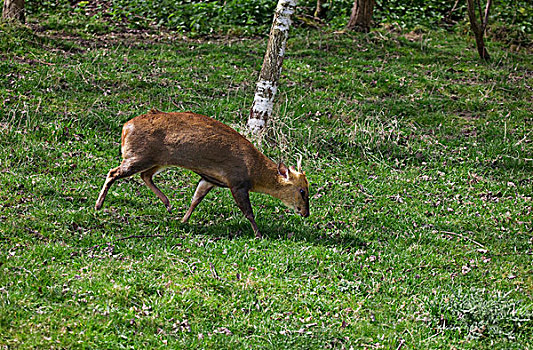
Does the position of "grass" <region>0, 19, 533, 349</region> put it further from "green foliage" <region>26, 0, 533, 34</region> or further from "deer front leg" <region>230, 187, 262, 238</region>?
"green foliage" <region>26, 0, 533, 34</region>

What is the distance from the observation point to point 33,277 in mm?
5188

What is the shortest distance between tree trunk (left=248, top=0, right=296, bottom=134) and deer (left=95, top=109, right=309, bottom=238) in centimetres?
250

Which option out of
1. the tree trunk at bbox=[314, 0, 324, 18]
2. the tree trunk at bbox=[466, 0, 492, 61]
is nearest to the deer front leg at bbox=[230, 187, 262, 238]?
the tree trunk at bbox=[466, 0, 492, 61]

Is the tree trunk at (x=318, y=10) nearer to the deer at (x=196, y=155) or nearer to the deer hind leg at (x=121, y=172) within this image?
the deer at (x=196, y=155)

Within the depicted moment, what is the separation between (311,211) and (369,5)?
884 cm

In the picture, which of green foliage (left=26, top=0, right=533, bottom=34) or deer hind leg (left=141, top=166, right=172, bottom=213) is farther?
green foliage (left=26, top=0, right=533, bottom=34)

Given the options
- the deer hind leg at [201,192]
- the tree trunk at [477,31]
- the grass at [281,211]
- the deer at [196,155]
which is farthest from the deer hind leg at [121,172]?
the tree trunk at [477,31]

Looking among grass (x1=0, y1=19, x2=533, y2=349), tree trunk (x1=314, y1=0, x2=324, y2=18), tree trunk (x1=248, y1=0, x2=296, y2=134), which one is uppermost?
tree trunk (x1=314, y1=0, x2=324, y2=18)

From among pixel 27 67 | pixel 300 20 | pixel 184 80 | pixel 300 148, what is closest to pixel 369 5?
pixel 300 20

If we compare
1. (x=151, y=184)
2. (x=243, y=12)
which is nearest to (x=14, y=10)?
(x=243, y=12)

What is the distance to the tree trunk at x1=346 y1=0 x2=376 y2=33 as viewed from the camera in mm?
14719

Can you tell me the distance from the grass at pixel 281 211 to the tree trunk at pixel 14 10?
73 centimetres

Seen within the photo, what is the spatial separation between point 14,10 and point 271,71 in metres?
6.47

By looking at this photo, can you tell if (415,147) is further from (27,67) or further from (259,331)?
(27,67)
